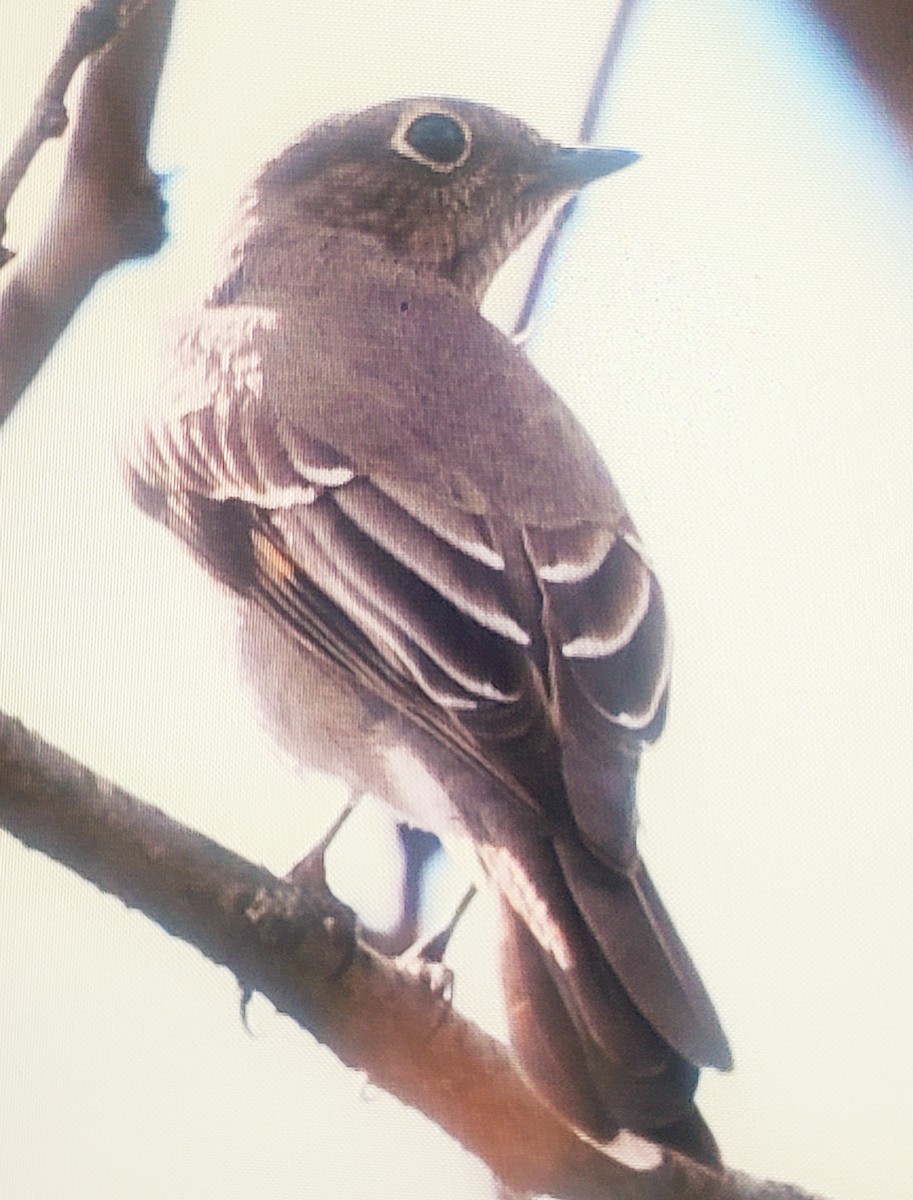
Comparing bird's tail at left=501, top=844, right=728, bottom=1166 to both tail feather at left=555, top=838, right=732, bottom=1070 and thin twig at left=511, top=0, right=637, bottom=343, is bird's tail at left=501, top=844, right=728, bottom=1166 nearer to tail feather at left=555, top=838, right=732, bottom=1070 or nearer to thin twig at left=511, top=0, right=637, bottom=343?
tail feather at left=555, top=838, right=732, bottom=1070

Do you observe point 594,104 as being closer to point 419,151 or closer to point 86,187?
point 419,151

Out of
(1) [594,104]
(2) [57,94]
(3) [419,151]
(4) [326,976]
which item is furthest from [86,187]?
(4) [326,976]

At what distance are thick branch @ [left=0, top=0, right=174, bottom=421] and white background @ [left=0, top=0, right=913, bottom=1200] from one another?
0.04 feet

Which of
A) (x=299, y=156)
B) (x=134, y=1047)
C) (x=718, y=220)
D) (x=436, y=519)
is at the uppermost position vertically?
(x=718, y=220)

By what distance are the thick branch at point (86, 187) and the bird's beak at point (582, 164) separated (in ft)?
0.82

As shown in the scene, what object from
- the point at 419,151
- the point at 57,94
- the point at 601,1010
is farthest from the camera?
the point at 419,151

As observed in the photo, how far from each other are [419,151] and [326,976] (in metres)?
0.51

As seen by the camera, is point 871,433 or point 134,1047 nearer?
point 134,1047

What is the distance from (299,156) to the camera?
2.64ft

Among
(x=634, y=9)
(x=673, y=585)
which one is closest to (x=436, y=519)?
(x=673, y=585)

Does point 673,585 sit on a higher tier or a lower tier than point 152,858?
higher

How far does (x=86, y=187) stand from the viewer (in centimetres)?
74

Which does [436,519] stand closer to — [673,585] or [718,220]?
[673,585]

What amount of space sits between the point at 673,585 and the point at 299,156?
1.13 ft
